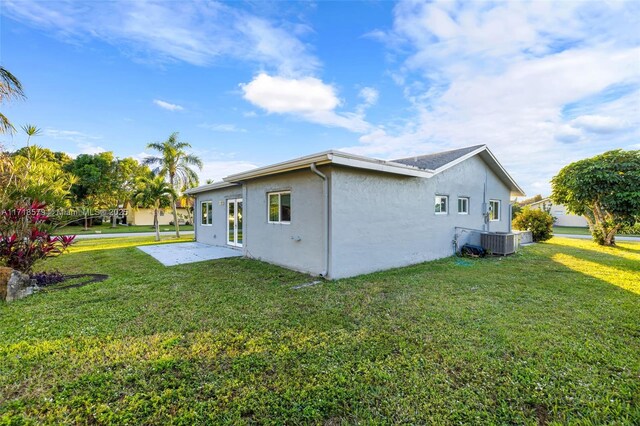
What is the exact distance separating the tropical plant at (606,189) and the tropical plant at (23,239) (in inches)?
856

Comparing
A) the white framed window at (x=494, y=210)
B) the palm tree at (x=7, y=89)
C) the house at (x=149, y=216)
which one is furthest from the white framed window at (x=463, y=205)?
the house at (x=149, y=216)

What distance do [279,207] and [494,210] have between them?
39.0 ft

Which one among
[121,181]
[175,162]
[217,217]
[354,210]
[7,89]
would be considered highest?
[175,162]

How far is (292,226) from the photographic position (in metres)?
8.38

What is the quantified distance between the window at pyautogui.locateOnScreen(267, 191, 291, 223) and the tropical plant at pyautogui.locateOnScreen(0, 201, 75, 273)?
5833 mm

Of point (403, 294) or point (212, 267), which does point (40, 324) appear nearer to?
point (212, 267)

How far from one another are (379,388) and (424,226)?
7.89 m

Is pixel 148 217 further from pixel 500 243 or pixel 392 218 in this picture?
pixel 500 243

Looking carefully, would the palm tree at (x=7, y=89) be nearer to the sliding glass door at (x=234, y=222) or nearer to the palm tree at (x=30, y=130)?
the palm tree at (x=30, y=130)

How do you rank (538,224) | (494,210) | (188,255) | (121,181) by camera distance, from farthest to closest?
1. (121,181)
2. (538,224)
3. (494,210)
4. (188,255)

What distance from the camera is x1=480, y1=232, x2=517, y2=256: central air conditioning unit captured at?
1138 centimetres

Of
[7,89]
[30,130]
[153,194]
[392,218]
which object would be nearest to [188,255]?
[7,89]

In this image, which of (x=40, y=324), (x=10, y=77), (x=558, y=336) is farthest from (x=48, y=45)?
(x=558, y=336)

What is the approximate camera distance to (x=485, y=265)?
31.1 ft
